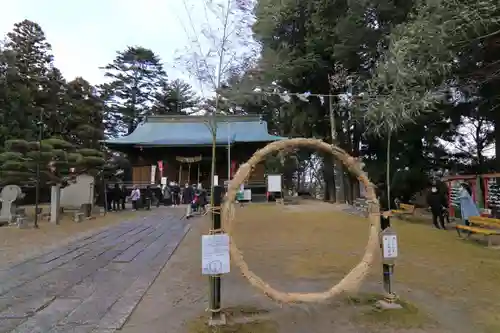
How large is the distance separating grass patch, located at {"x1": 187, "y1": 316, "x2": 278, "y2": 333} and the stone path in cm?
69

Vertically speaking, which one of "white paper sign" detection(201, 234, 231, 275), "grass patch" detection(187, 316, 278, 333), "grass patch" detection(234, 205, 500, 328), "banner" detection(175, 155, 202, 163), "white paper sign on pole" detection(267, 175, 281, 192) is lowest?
"grass patch" detection(187, 316, 278, 333)

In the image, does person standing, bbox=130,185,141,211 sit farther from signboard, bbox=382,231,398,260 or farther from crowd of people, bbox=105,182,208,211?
signboard, bbox=382,231,398,260

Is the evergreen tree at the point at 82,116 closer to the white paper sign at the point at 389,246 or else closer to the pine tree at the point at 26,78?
the pine tree at the point at 26,78

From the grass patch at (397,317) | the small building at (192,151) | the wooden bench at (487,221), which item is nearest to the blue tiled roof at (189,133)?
the small building at (192,151)

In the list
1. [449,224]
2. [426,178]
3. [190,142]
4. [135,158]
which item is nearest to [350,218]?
[449,224]

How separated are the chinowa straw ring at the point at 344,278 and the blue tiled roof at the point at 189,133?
17.8m

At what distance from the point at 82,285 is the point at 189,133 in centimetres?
2165

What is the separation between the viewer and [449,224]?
38.3 feet

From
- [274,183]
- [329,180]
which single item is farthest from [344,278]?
[329,180]

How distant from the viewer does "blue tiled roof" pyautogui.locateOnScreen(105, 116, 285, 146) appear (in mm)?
23328

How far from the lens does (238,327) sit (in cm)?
352

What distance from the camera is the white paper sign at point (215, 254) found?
3.55 m

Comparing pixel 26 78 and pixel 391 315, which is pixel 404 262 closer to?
pixel 391 315

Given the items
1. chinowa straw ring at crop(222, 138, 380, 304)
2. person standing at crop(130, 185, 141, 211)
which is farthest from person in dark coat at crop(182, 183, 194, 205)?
chinowa straw ring at crop(222, 138, 380, 304)
